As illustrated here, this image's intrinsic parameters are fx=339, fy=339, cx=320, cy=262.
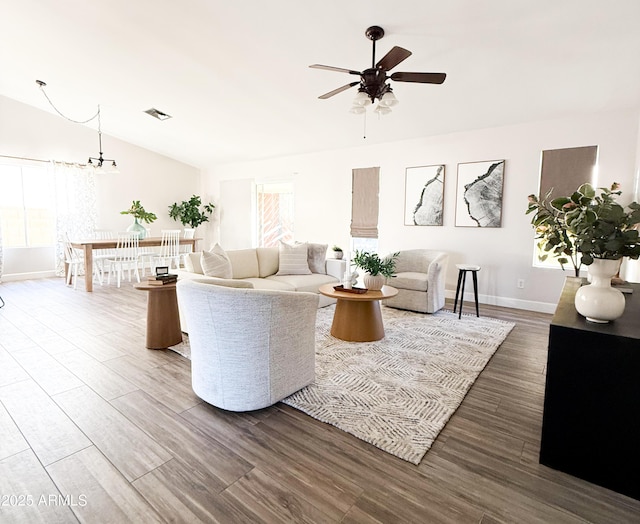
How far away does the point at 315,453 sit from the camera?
1.79 metres

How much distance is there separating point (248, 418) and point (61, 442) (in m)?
1.00

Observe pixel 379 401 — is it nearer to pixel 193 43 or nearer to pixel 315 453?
pixel 315 453

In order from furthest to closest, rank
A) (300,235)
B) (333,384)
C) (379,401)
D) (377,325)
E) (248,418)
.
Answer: (300,235)
(377,325)
(333,384)
(379,401)
(248,418)

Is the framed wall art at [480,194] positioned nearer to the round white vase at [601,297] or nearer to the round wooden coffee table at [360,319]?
the round wooden coffee table at [360,319]

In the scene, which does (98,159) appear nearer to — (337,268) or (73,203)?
(73,203)

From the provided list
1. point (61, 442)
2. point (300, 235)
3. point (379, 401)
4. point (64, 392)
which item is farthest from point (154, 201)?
point (379, 401)

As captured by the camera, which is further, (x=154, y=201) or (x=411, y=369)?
(x=154, y=201)

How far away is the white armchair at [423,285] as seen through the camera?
4336 millimetres

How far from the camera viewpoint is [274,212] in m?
7.86

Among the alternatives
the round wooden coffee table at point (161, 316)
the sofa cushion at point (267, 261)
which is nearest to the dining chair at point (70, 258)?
the sofa cushion at point (267, 261)

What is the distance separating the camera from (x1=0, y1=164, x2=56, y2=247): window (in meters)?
6.15

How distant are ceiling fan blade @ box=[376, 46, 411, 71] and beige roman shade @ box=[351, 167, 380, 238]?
3151mm

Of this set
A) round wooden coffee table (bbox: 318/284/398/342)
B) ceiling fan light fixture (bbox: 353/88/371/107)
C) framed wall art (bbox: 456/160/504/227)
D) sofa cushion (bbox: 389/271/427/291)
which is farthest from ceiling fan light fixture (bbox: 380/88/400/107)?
framed wall art (bbox: 456/160/504/227)

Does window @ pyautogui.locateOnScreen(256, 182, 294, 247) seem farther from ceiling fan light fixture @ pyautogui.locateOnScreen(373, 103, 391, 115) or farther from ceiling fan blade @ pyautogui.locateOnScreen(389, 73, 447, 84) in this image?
ceiling fan blade @ pyautogui.locateOnScreen(389, 73, 447, 84)
